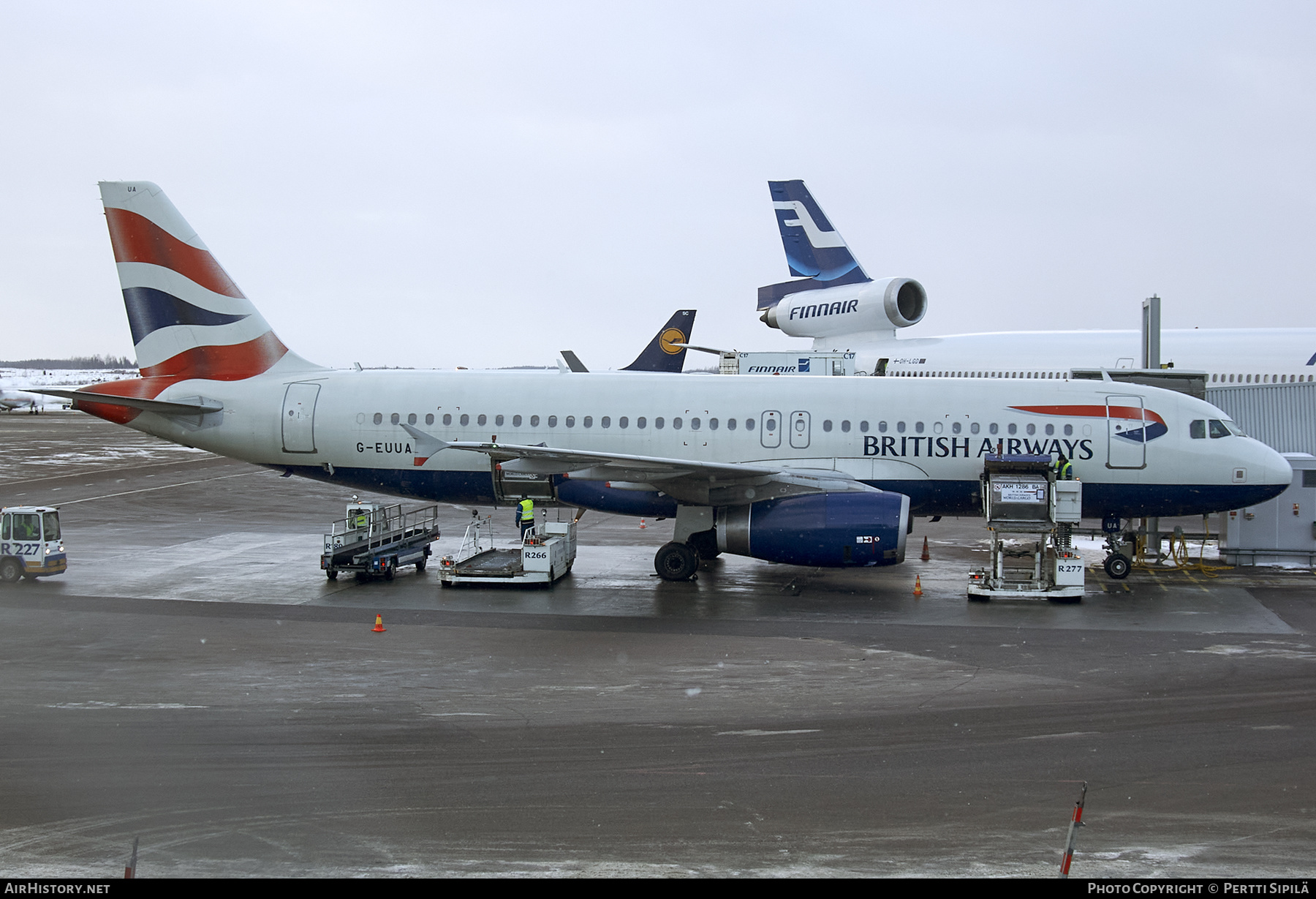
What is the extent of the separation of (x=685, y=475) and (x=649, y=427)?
2.23 metres

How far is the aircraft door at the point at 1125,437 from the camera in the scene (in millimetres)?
20141

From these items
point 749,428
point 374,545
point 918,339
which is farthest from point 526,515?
point 918,339

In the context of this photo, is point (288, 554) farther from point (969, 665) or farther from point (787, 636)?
point (969, 665)

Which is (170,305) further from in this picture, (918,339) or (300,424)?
→ (918,339)

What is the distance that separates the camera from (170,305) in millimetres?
21859

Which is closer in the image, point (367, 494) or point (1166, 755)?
point (1166, 755)

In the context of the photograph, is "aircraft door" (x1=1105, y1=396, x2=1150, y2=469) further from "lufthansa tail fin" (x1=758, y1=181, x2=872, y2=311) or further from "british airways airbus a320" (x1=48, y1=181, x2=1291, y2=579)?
"lufthansa tail fin" (x1=758, y1=181, x2=872, y2=311)

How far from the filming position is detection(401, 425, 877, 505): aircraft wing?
18312mm

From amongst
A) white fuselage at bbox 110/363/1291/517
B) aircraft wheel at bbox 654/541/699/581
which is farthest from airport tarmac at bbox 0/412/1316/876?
white fuselage at bbox 110/363/1291/517

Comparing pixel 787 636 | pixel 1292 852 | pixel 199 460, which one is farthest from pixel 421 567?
pixel 199 460

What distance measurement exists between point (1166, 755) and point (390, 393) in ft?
52.3

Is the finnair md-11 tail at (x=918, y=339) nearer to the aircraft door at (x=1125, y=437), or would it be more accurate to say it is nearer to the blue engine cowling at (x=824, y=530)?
the aircraft door at (x=1125, y=437)

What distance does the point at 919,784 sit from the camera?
31.1 feet

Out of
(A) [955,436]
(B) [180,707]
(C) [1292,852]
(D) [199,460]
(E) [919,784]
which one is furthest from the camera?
(D) [199,460]
